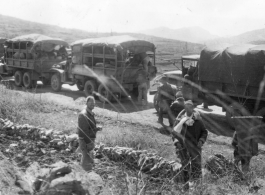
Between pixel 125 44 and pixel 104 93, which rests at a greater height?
pixel 125 44

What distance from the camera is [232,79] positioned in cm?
917

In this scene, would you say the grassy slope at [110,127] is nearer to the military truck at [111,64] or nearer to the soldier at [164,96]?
the soldier at [164,96]

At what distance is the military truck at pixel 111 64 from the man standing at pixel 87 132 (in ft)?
19.4

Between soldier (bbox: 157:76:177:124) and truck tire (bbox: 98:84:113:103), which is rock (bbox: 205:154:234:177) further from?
truck tire (bbox: 98:84:113:103)

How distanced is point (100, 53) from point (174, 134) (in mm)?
8740

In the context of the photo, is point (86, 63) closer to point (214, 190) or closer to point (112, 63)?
point (112, 63)

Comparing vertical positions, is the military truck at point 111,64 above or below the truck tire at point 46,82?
above

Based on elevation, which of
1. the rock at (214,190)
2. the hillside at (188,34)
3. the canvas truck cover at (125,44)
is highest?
the hillside at (188,34)

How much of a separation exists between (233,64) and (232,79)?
1.34 feet

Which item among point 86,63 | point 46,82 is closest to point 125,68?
point 86,63

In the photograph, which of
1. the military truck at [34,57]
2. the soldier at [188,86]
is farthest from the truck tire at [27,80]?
the soldier at [188,86]

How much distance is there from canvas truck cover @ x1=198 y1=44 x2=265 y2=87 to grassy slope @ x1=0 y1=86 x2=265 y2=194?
200cm

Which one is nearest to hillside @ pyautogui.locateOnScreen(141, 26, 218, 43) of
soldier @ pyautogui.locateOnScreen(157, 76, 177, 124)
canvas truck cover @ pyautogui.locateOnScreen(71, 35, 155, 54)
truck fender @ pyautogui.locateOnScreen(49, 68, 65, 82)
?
truck fender @ pyautogui.locateOnScreen(49, 68, 65, 82)

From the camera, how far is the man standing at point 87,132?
5848mm
